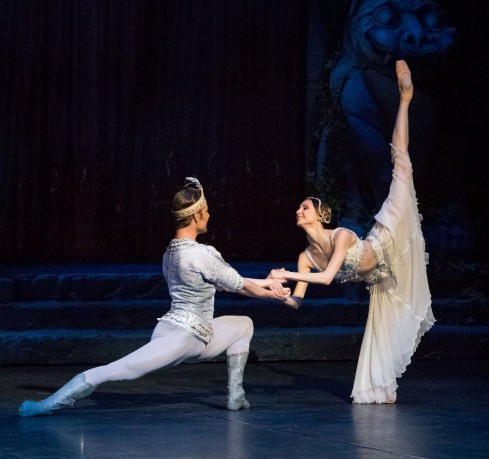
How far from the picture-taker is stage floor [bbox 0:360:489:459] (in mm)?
5609

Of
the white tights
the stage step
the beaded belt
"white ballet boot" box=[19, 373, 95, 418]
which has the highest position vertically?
the beaded belt

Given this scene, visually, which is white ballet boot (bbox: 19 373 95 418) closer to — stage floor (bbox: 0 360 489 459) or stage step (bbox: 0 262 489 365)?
stage floor (bbox: 0 360 489 459)

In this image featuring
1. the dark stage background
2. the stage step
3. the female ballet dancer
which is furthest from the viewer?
the dark stage background

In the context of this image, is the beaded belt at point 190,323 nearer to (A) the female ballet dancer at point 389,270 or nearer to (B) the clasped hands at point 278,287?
(B) the clasped hands at point 278,287

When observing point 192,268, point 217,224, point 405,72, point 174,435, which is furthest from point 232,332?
point 217,224

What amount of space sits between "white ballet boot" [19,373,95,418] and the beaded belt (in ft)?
1.69

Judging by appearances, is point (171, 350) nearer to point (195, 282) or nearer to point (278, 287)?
point (195, 282)

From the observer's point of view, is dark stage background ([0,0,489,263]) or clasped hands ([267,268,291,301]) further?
dark stage background ([0,0,489,263])

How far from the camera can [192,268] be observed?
21.1ft

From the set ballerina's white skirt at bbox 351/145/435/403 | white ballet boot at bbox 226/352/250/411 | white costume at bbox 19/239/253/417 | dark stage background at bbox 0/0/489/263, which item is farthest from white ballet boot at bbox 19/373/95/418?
dark stage background at bbox 0/0/489/263

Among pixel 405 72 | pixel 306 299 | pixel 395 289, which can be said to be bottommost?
pixel 306 299

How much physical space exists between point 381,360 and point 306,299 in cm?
262

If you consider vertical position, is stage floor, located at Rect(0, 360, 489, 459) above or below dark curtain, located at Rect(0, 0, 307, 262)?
below

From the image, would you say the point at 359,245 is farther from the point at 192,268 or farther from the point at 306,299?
the point at 306,299
